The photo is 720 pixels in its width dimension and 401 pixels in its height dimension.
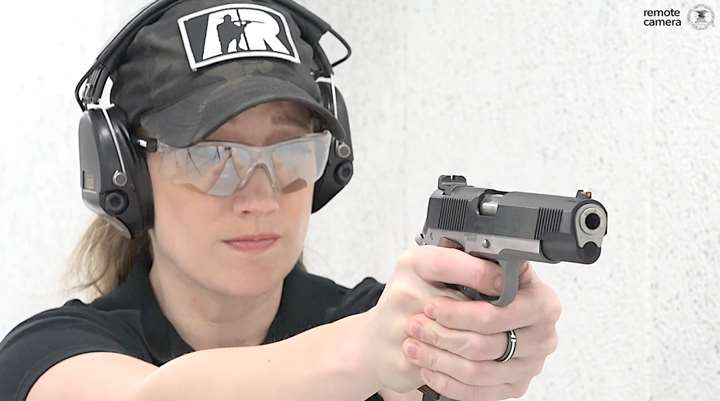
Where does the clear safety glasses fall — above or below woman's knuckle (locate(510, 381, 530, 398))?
above

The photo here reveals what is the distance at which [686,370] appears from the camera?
1518 millimetres

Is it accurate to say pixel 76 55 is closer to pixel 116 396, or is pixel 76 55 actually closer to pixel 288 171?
pixel 288 171

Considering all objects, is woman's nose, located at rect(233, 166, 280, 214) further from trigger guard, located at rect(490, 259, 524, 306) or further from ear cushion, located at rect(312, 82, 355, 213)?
trigger guard, located at rect(490, 259, 524, 306)

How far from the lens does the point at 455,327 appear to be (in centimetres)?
81

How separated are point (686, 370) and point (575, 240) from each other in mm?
896

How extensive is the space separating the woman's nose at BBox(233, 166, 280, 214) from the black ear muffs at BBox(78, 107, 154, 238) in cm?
13

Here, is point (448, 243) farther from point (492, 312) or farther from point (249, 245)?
point (249, 245)

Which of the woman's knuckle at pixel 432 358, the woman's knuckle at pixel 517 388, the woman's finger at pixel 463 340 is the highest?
the woman's finger at pixel 463 340

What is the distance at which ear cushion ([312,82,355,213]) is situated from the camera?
1.36 metres

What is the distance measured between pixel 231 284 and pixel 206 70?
0.28m

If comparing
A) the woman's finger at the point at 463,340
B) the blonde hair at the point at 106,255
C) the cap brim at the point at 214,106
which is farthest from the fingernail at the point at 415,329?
the blonde hair at the point at 106,255

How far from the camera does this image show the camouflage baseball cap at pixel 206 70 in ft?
3.78

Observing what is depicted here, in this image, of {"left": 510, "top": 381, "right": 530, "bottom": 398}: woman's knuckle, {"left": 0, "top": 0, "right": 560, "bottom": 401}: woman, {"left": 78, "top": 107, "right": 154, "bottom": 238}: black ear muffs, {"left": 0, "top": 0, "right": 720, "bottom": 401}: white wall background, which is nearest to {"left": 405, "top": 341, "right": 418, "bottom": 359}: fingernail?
{"left": 0, "top": 0, "right": 560, "bottom": 401}: woman

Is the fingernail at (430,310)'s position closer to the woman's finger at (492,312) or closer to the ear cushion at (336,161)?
the woman's finger at (492,312)
